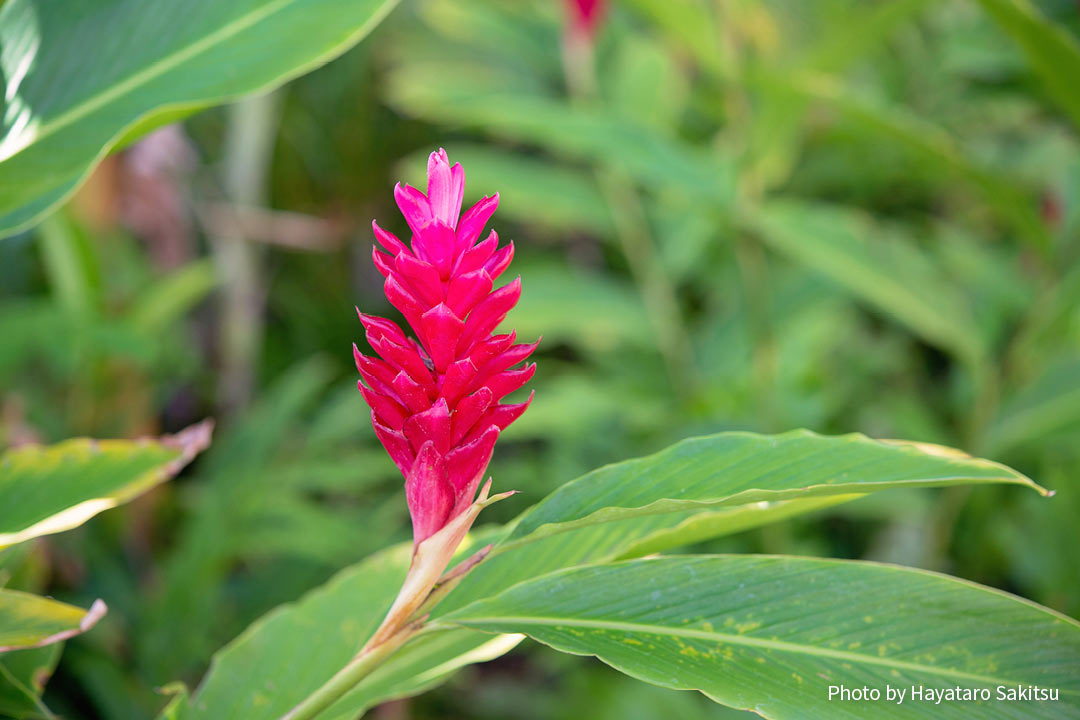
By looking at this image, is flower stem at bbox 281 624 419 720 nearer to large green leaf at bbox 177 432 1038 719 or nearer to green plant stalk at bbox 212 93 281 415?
large green leaf at bbox 177 432 1038 719

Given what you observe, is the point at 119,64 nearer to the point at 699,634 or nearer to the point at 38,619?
the point at 38,619

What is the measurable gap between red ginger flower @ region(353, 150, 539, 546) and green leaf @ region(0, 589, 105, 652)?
17 centimetres

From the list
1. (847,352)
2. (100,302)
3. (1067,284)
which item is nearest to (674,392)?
(847,352)

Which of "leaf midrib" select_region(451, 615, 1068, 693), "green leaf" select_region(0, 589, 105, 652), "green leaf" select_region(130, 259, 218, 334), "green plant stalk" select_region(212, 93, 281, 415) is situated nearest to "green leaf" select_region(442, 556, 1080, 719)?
"leaf midrib" select_region(451, 615, 1068, 693)

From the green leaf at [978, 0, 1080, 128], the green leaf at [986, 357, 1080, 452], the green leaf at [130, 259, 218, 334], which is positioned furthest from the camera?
the green leaf at [130, 259, 218, 334]

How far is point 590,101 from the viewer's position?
1543mm

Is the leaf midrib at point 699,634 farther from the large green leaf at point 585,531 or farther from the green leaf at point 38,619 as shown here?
the green leaf at point 38,619

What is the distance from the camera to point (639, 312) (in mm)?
1473

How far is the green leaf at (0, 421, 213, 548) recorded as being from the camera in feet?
1.55

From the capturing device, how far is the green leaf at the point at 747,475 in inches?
14.6

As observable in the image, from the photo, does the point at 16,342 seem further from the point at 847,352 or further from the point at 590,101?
the point at 847,352

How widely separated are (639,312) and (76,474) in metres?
1.08

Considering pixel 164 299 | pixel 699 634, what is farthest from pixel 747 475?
pixel 164 299

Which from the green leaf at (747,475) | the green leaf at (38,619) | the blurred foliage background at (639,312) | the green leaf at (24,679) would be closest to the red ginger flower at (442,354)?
the green leaf at (747,475)
